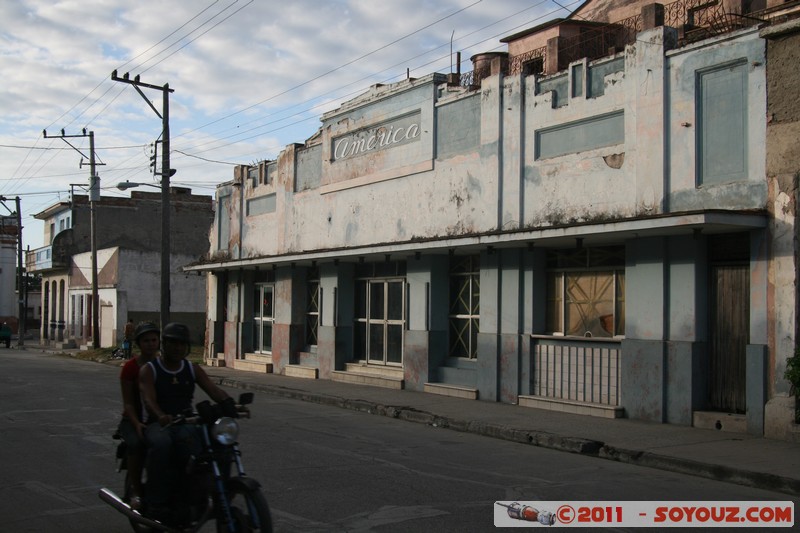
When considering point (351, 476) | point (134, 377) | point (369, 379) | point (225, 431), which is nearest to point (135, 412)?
point (134, 377)

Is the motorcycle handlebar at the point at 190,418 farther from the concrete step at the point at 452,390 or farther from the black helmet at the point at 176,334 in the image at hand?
the concrete step at the point at 452,390

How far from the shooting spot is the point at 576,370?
15.1 meters

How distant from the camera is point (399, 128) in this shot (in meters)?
20.0

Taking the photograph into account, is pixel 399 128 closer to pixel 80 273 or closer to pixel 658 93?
pixel 658 93

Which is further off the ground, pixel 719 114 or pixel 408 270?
pixel 719 114

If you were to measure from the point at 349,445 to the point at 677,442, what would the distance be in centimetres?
448

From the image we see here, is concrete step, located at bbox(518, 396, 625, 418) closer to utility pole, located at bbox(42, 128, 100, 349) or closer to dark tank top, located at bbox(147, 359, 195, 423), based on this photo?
dark tank top, located at bbox(147, 359, 195, 423)

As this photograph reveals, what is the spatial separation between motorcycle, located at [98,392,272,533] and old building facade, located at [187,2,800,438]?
8.13 meters

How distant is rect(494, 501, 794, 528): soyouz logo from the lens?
24.2 ft

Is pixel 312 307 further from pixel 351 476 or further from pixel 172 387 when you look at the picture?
pixel 172 387

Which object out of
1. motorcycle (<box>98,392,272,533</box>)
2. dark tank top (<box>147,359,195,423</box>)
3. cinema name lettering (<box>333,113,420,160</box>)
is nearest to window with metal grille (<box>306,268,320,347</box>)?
cinema name lettering (<box>333,113,420,160</box>)

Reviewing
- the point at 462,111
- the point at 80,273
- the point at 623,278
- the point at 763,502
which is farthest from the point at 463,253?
the point at 80,273

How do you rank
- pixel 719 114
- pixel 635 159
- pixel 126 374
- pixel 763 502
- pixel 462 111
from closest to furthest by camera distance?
pixel 126 374 → pixel 763 502 → pixel 719 114 → pixel 635 159 → pixel 462 111

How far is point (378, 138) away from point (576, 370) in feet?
27.6
